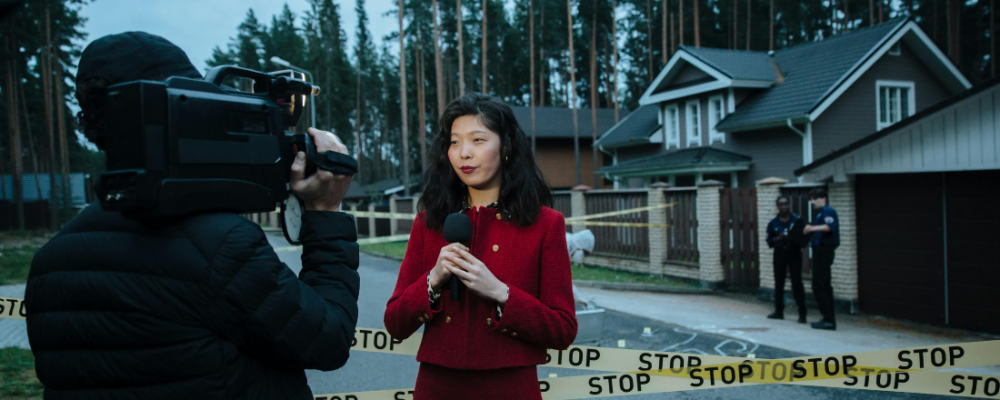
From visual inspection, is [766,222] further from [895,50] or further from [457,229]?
[895,50]

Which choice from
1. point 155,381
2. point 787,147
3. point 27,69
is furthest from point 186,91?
point 27,69

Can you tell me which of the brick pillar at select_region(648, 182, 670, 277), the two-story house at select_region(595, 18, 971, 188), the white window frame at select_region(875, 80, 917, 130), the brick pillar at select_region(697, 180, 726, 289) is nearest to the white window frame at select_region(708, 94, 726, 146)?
the two-story house at select_region(595, 18, 971, 188)

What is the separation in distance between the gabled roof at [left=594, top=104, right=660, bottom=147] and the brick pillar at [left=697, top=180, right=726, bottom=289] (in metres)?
12.6

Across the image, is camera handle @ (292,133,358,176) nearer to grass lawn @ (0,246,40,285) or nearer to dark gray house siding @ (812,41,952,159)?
grass lawn @ (0,246,40,285)

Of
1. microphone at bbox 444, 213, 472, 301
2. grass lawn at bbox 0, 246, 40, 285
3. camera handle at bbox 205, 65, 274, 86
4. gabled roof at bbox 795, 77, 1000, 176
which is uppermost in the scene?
gabled roof at bbox 795, 77, 1000, 176

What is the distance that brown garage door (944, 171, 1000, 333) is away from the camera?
8.27 m

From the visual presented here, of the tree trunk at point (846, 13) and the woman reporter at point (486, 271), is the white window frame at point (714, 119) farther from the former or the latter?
the woman reporter at point (486, 271)

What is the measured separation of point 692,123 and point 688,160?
2482 millimetres

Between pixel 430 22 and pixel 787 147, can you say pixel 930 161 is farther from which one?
pixel 430 22

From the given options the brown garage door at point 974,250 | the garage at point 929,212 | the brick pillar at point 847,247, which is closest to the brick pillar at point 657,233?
the garage at point 929,212

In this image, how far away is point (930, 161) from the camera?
8.62m

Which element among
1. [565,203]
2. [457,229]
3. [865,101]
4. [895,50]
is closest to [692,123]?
[865,101]

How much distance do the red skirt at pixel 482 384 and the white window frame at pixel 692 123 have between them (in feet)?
72.1

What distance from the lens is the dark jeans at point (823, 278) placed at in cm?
884
